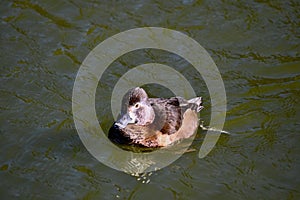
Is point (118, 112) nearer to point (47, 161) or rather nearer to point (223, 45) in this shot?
point (47, 161)

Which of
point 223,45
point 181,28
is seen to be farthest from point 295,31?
point 181,28

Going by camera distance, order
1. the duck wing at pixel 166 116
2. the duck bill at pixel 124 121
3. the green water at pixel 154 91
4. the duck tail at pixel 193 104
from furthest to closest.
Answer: the duck tail at pixel 193 104, the duck wing at pixel 166 116, the duck bill at pixel 124 121, the green water at pixel 154 91

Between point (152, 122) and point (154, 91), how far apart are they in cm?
100

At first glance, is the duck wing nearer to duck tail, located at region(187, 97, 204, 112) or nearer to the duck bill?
duck tail, located at region(187, 97, 204, 112)

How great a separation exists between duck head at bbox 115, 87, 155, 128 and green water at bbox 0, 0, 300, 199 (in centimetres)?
69

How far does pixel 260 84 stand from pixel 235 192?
2327 mm

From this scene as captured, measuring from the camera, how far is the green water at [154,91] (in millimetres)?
6508

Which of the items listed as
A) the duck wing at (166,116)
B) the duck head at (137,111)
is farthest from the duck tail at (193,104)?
the duck head at (137,111)

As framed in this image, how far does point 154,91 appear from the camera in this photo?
26.5 feet

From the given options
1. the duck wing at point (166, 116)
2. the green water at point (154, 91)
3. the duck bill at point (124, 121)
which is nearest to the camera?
the green water at point (154, 91)

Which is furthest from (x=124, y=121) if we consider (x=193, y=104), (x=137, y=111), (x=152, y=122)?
(x=193, y=104)

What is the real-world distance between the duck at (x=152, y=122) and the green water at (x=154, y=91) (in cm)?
30

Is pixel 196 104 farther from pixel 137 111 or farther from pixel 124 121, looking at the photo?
pixel 124 121

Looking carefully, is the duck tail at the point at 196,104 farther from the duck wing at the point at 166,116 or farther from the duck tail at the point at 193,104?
the duck wing at the point at 166,116
